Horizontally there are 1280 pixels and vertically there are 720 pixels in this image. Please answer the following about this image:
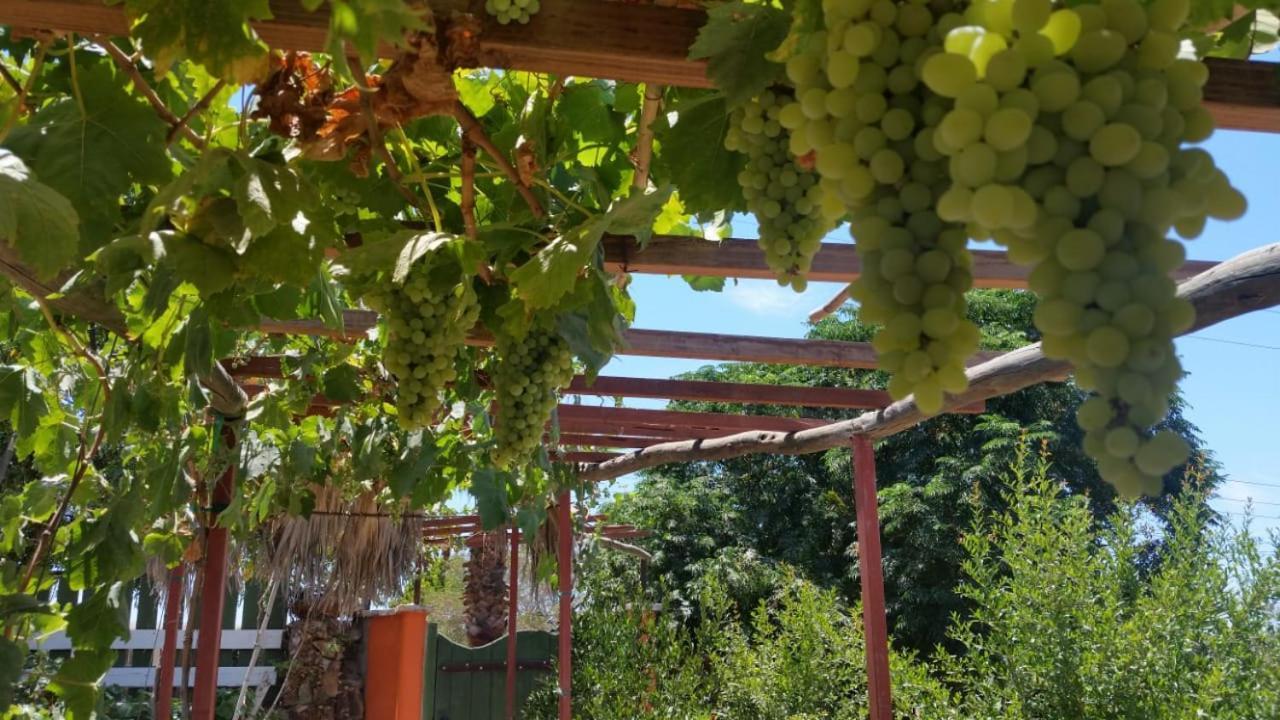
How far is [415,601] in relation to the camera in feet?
31.5

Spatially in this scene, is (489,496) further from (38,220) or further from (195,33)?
(195,33)

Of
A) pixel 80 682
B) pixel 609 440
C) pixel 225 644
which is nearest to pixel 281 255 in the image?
pixel 80 682

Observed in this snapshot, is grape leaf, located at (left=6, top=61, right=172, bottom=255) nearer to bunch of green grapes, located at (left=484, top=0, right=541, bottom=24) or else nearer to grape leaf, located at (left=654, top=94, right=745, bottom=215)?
bunch of green grapes, located at (left=484, top=0, right=541, bottom=24)

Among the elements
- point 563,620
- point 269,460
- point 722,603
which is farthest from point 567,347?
point 722,603

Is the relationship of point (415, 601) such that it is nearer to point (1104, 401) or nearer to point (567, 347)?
point (567, 347)

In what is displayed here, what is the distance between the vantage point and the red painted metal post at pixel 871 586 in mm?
4051

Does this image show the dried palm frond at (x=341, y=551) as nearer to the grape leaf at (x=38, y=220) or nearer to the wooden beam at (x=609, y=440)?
the wooden beam at (x=609, y=440)

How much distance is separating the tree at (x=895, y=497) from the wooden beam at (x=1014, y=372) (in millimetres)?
9770

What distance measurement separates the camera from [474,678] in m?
11.4

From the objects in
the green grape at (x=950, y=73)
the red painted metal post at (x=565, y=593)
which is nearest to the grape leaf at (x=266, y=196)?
the green grape at (x=950, y=73)

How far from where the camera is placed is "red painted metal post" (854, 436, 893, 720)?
4051 millimetres

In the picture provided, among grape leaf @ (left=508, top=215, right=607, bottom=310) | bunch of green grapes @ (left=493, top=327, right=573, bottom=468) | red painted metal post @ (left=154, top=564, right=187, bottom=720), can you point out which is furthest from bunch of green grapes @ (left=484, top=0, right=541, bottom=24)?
red painted metal post @ (left=154, top=564, right=187, bottom=720)

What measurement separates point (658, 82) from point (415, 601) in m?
9.09

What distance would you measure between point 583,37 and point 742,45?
223mm
